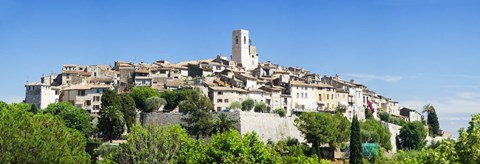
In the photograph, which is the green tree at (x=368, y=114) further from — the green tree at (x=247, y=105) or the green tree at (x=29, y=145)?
the green tree at (x=29, y=145)

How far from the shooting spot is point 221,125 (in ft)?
231

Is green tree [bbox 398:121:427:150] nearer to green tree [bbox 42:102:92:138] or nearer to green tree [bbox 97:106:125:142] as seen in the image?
green tree [bbox 97:106:125:142]

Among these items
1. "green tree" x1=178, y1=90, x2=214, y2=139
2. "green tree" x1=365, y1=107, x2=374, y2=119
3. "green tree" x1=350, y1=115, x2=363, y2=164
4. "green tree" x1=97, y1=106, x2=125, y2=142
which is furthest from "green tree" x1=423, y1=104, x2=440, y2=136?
"green tree" x1=97, y1=106, x2=125, y2=142

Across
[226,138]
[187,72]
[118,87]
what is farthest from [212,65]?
[226,138]

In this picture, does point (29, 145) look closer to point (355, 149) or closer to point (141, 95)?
point (355, 149)

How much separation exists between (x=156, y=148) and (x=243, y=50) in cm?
8291

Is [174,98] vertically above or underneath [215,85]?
underneath

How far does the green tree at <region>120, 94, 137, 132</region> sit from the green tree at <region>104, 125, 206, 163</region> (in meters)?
22.3

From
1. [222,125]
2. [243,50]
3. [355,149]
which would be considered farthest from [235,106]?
[243,50]

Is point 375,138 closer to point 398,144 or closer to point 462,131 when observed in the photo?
point 398,144

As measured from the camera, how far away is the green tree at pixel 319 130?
246 ft

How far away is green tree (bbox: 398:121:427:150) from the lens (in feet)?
321

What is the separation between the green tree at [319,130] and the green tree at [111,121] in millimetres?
18639

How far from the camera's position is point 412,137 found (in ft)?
323
